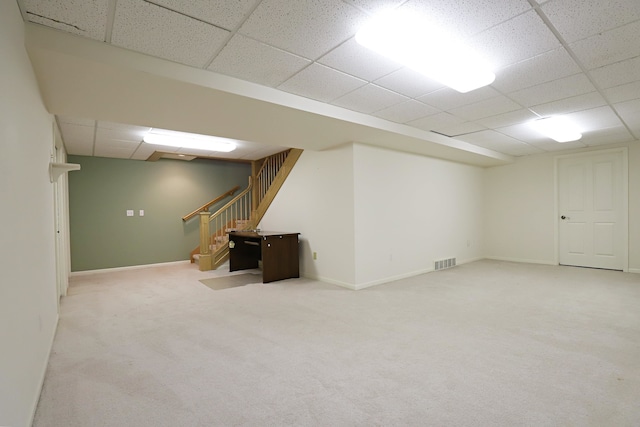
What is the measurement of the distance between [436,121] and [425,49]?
1.95m

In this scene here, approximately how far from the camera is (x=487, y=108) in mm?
3586

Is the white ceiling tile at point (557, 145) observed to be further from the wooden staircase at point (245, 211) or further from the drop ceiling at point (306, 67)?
the wooden staircase at point (245, 211)

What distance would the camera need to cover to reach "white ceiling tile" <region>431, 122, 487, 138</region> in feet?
14.0

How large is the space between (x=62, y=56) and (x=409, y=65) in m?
2.50

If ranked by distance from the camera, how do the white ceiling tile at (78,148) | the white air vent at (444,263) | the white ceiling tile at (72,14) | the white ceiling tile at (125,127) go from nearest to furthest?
the white ceiling tile at (72,14) → the white ceiling tile at (125,127) → the white ceiling tile at (78,148) → the white air vent at (444,263)

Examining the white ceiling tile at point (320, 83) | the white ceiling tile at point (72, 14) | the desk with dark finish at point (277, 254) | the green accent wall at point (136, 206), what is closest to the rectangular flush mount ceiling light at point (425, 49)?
the white ceiling tile at point (320, 83)

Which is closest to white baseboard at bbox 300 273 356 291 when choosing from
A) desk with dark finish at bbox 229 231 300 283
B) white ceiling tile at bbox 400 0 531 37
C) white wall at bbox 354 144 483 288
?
white wall at bbox 354 144 483 288

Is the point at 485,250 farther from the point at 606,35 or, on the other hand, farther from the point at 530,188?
the point at 606,35

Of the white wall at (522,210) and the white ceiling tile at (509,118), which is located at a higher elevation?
the white ceiling tile at (509,118)

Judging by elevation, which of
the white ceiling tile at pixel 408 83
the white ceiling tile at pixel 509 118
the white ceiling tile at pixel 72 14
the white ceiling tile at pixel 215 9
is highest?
the white ceiling tile at pixel 215 9

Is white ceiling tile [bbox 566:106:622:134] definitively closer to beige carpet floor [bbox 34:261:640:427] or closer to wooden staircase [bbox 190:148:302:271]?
beige carpet floor [bbox 34:261:640:427]

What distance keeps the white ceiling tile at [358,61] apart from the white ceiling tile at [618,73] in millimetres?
1864

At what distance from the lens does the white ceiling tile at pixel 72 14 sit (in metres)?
1.71

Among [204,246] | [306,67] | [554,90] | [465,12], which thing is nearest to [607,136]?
[554,90]
